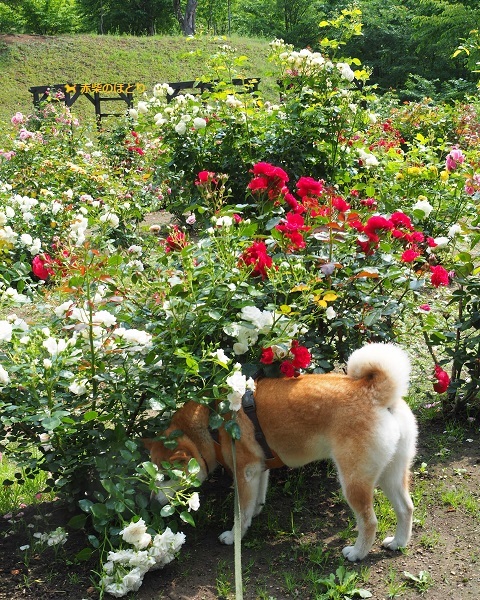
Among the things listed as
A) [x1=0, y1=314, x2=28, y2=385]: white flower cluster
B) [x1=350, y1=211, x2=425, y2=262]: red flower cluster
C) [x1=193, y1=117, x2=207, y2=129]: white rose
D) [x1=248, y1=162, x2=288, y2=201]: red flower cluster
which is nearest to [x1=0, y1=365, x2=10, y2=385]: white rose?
[x1=0, y1=314, x2=28, y2=385]: white flower cluster

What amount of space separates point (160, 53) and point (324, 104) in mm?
24643

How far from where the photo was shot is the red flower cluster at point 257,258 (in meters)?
3.10

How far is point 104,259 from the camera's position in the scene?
10.5ft

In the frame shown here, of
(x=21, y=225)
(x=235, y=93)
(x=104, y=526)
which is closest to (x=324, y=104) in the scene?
(x=235, y=93)

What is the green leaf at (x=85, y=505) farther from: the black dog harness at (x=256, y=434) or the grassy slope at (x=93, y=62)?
the grassy slope at (x=93, y=62)

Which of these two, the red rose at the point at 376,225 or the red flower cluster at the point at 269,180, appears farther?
the red flower cluster at the point at 269,180

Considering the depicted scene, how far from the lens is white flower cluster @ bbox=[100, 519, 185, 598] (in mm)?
2762

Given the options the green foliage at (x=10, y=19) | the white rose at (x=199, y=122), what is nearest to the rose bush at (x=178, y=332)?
the white rose at (x=199, y=122)

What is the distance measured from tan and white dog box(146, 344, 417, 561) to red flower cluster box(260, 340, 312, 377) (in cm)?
8

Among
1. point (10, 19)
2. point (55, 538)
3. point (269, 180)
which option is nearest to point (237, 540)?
point (55, 538)

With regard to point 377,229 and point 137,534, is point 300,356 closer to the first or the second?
point 377,229

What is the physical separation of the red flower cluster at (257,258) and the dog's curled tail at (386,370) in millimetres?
573

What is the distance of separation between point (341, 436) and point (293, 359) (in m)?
0.42

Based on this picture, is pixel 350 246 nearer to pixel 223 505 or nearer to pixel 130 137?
pixel 223 505
